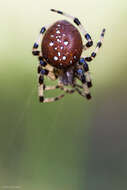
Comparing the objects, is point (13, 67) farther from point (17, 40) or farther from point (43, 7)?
point (43, 7)

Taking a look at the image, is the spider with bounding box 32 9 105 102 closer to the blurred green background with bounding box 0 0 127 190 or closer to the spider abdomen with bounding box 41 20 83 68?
the spider abdomen with bounding box 41 20 83 68

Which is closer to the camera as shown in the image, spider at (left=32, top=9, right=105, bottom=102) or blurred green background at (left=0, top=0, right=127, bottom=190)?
spider at (left=32, top=9, right=105, bottom=102)

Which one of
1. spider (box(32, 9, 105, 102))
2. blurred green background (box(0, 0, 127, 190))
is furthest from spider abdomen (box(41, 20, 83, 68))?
blurred green background (box(0, 0, 127, 190))

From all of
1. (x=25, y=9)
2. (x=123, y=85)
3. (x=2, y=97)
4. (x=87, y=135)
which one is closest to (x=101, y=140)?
(x=87, y=135)

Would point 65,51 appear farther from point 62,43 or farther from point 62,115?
point 62,115

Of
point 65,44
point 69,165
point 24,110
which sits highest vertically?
point 65,44

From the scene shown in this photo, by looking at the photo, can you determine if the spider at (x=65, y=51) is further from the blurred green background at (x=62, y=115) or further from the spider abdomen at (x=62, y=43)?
the blurred green background at (x=62, y=115)
